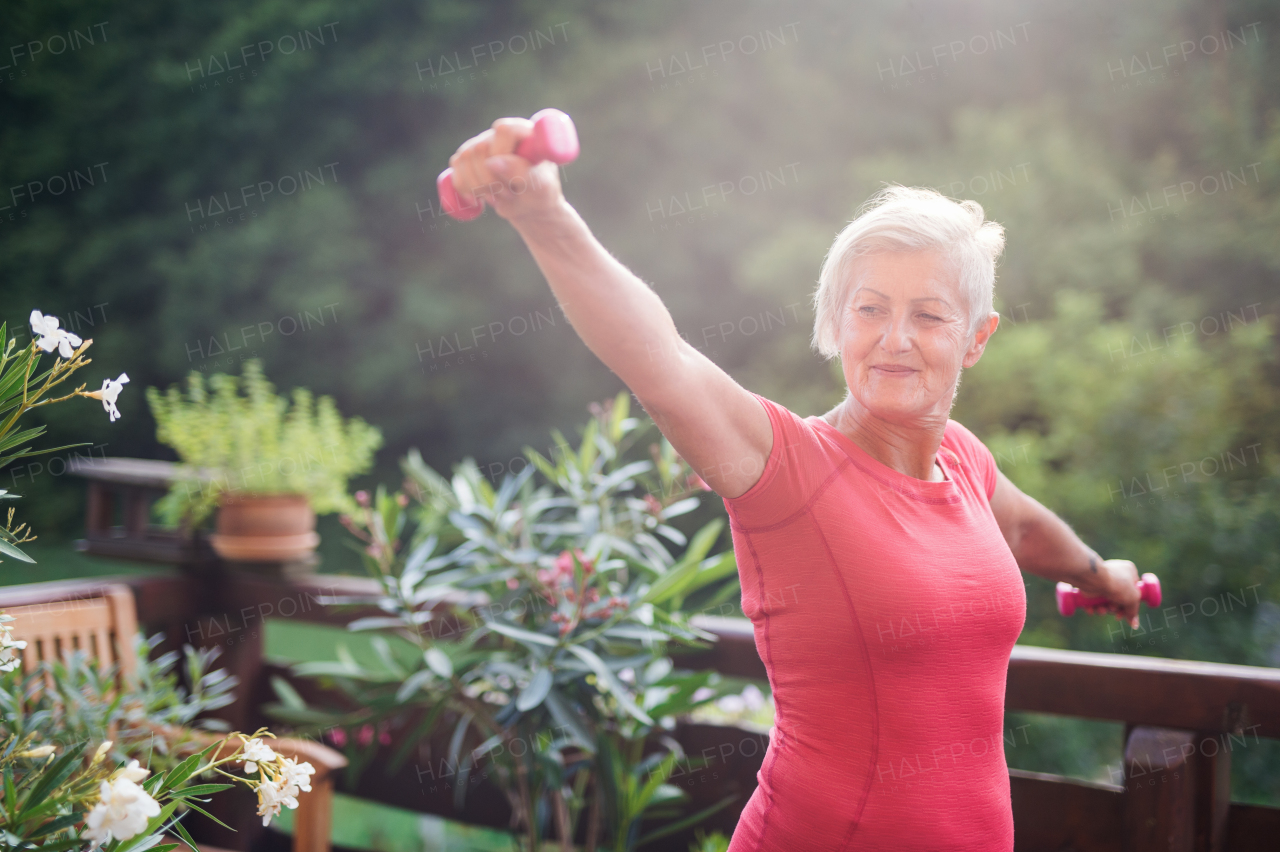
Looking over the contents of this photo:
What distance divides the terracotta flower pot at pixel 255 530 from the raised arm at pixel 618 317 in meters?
1.92

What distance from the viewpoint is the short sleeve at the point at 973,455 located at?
1163 mm

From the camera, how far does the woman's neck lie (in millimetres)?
994

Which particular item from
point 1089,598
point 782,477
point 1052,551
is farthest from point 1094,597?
point 782,477

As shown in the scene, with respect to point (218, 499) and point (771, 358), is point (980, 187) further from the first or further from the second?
point (218, 499)

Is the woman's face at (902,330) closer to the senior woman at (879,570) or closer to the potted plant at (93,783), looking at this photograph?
the senior woman at (879,570)

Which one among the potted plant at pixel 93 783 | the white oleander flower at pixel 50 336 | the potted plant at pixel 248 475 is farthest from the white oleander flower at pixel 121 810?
the potted plant at pixel 248 475

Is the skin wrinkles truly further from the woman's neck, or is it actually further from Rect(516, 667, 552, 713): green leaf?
Rect(516, 667, 552, 713): green leaf

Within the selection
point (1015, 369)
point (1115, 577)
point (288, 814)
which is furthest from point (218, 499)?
point (1015, 369)

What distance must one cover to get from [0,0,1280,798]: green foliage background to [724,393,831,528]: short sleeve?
3.10 meters

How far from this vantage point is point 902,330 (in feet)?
3.10

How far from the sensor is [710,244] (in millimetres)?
6078

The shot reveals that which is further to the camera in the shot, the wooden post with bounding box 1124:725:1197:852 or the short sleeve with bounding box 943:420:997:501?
the wooden post with bounding box 1124:725:1197:852

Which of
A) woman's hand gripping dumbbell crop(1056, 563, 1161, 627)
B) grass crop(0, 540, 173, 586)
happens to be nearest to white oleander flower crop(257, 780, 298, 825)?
woman's hand gripping dumbbell crop(1056, 563, 1161, 627)

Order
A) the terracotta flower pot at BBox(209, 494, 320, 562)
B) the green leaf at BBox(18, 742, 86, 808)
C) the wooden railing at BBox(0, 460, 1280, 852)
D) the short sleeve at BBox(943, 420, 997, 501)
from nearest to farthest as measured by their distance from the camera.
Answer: the green leaf at BBox(18, 742, 86, 808), the short sleeve at BBox(943, 420, 997, 501), the wooden railing at BBox(0, 460, 1280, 852), the terracotta flower pot at BBox(209, 494, 320, 562)
